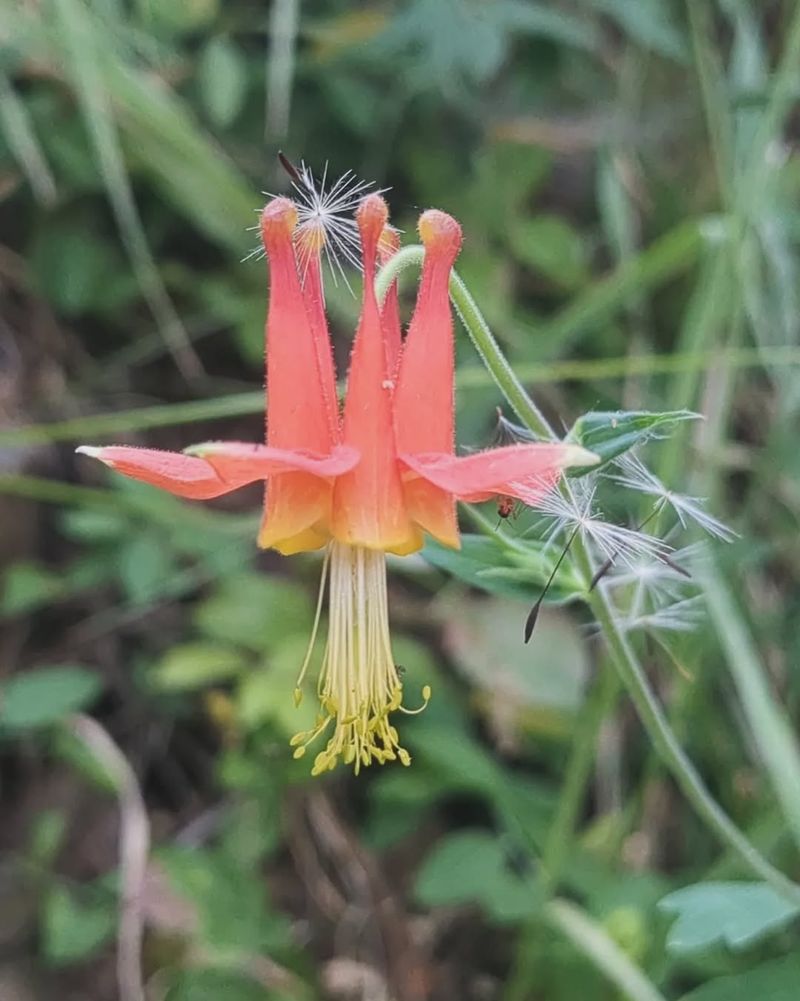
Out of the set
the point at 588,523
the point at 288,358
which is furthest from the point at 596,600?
the point at 288,358

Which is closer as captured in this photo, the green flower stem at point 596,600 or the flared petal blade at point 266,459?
the flared petal blade at point 266,459

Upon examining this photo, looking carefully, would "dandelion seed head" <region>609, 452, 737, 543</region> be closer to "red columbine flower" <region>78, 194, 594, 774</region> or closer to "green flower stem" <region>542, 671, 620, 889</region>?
"red columbine flower" <region>78, 194, 594, 774</region>

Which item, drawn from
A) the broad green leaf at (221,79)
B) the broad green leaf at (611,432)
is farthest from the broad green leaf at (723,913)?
the broad green leaf at (221,79)

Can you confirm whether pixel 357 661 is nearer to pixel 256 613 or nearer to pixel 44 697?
pixel 256 613

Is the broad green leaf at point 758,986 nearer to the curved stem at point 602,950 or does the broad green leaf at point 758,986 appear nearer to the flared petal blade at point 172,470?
the curved stem at point 602,950

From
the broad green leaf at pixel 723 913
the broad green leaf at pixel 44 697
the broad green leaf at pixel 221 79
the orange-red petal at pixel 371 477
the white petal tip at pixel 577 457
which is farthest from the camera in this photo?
the broad green leaf at pixel 221 79

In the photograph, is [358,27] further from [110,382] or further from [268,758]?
[268,758]

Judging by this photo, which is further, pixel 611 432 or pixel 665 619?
pixel 665 619

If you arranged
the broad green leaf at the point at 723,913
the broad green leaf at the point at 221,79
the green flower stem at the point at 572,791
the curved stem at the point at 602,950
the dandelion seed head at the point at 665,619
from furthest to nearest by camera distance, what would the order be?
the broad green leaf at the point at 221,79
the green flower stem at the point at 572,791
the curved stem at the point at 602,950
the dandelion seed head at the point at 665,619
the broad green leaf at the point at 723,913
